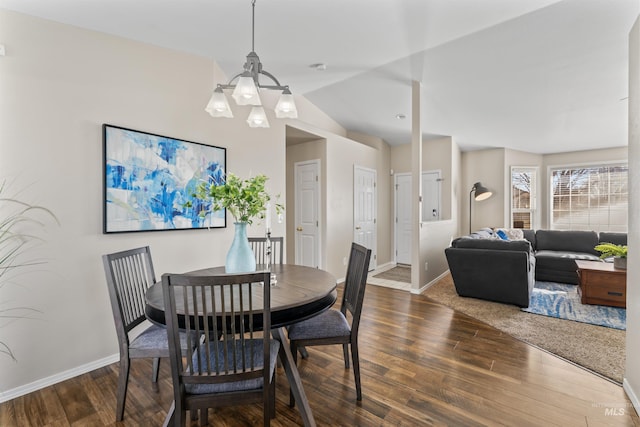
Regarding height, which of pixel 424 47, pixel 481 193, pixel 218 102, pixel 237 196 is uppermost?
pixel 424 47

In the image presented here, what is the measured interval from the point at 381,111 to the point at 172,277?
4.40 m

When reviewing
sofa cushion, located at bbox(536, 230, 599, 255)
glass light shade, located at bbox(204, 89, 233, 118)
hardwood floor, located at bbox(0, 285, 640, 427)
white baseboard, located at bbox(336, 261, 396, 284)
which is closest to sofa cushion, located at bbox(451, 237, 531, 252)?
hardwood floor, located at bbox(0, 285, 640, 427)

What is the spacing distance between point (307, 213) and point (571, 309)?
3607 mm

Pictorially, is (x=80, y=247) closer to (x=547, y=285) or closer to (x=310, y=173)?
(x=310, y=173)

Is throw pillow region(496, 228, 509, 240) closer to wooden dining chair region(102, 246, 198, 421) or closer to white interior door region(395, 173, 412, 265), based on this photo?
white interior door region(395, 173, 412, 265)

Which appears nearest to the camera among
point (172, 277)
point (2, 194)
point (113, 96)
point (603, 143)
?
point (172, 277)

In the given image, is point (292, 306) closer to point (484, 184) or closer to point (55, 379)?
point (55, 379)

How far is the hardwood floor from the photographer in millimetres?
1655

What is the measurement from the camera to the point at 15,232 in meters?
1.89

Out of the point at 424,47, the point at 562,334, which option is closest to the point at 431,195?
the point at 424,47

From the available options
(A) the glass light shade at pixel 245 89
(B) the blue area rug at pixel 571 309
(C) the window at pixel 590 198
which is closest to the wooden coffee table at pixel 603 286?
(B) the blue area rug at pixel 571 309

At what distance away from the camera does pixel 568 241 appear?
515 cm

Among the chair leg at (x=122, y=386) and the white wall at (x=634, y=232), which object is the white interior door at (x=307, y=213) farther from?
the white wall at (x=634, y=232)

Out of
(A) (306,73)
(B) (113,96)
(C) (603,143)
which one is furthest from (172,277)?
(C) (603,143)
